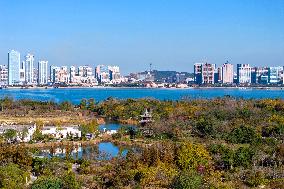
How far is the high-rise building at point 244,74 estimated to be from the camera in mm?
82875

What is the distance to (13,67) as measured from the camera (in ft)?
274

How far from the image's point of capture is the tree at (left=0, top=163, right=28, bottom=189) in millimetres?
8227

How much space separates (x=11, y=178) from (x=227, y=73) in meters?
75.9

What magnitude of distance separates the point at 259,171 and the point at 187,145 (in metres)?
1.60

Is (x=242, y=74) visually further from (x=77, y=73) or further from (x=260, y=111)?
(x=260, y=111)

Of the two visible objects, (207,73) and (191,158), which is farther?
(207,73)

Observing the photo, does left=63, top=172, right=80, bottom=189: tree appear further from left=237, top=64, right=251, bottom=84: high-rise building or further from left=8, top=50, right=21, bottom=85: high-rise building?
left=8, top=50, right=21, bottom=85: high-rise building

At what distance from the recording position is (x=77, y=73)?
90000 millimetres

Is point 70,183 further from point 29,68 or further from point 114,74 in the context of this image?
point 114,74

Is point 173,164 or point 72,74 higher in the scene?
point 72,74

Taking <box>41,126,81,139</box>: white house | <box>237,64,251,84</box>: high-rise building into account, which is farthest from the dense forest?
<box>237,64,251,84</box>: high-rise building

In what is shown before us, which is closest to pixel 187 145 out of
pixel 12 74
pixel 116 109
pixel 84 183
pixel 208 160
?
pixel 208 160

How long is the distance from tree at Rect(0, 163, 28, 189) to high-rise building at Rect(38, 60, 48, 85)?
8141 centimetres

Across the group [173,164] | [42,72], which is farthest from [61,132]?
[42,72]
